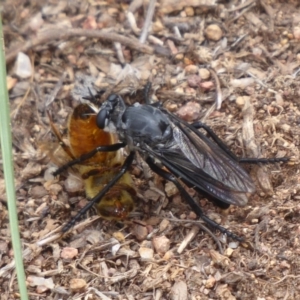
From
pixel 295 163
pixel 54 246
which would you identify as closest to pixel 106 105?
pixel 54 246

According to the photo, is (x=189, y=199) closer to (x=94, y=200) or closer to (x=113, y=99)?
(x=94, y=200)

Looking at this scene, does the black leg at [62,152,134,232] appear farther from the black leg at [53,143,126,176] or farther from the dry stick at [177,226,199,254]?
the dry stick at [177,226,199,254]

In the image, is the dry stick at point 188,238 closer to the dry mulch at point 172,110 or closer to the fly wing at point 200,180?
the dry mulch at point 172,110

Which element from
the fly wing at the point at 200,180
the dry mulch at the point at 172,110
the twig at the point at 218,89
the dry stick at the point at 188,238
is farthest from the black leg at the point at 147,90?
the dry stick at the point at 188,238

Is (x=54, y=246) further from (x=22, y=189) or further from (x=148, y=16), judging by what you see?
(x=148, y=16)

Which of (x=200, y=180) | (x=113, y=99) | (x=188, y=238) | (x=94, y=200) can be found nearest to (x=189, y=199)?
(x=200, y=180)

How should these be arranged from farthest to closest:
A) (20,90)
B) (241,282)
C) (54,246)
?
(20,90) < (54,246) < (241,282)
